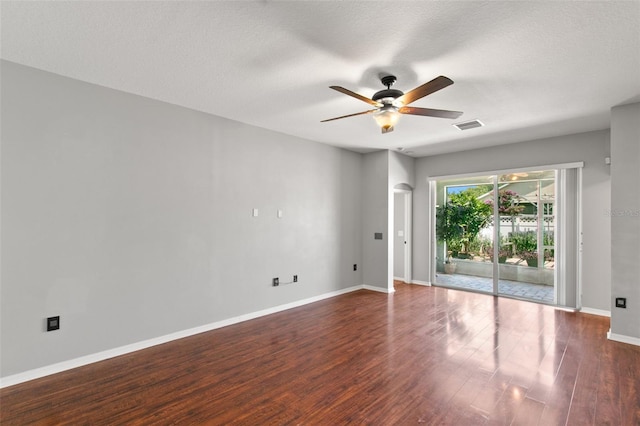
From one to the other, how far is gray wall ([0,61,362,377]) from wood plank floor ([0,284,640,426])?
16.6 inches

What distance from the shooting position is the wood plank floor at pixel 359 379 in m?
2.21

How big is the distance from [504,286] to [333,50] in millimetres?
5272

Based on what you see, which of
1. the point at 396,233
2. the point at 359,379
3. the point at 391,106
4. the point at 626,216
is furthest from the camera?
the point at 396,233

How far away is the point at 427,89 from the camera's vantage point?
97.3 inches

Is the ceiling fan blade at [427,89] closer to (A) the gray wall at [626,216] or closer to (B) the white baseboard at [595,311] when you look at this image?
(A) the gray wall at [626,216]

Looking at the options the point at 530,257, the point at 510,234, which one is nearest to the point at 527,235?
the point at 510,234

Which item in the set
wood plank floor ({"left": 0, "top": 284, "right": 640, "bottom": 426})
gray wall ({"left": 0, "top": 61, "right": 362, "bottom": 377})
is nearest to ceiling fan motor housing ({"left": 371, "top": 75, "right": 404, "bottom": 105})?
gray wall ({"left": 0, "top": 61, "right": 362, "bottom": 377})

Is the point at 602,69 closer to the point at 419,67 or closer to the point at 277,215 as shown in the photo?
the point at 419,67

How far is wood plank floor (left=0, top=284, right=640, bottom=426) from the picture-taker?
7.25 feet

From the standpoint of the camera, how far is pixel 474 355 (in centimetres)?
317

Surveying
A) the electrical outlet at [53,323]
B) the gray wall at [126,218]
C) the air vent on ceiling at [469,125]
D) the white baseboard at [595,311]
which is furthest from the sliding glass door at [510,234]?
the electrical outlet at [53,323]

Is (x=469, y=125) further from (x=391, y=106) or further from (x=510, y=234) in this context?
(x=510, y=234)

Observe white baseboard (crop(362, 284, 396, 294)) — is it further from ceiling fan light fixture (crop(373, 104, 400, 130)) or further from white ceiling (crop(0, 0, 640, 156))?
ceiling fan light fixture (crop(373, 104, 400, 130))

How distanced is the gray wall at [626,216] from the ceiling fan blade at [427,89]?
280cm
